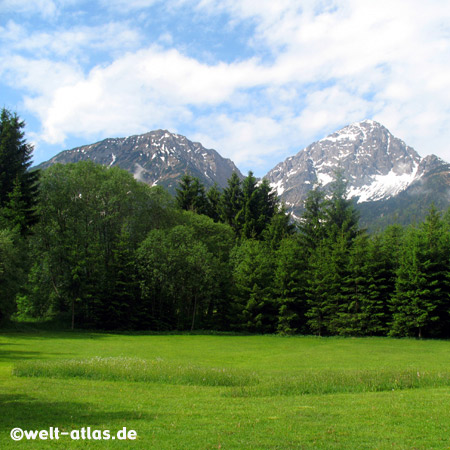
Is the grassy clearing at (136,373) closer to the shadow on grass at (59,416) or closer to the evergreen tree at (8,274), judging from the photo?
the shadow on grass at (59,416)

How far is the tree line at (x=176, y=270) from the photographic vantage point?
50281mm

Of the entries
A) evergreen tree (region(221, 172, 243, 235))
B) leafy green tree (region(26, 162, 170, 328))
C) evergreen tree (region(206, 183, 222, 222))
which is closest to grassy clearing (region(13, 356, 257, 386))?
leafy green tree (region(26, 162, 170, 328))

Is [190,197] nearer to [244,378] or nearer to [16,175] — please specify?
[16,175]

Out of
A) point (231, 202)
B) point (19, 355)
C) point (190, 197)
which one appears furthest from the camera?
point (190, 197)

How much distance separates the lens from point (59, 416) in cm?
1130

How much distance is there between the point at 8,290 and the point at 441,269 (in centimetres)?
4899

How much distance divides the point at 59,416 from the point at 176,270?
43721mm

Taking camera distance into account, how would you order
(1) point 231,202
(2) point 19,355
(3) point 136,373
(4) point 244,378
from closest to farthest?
(4) point 244,378
(3) point 136,373
(2) point 19,355
(1) point 231,202

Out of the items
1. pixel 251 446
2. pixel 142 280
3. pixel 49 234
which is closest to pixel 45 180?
pixel 49 234

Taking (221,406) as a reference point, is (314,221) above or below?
above

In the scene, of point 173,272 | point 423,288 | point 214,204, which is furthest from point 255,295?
point 214,204

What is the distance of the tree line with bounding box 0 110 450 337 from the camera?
165ft

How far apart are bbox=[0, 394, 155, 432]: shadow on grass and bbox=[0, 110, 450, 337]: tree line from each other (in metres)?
35.2

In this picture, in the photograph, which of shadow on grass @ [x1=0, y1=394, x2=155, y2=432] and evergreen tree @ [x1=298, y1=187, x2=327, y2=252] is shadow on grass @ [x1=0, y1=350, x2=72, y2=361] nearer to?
shadow on grass @ [x1=0, y1=394, x2=155, y2=432]
